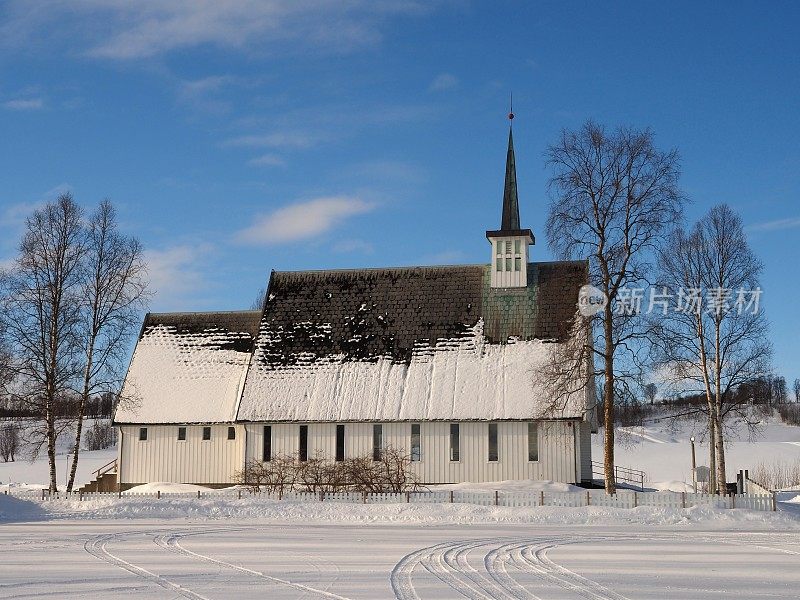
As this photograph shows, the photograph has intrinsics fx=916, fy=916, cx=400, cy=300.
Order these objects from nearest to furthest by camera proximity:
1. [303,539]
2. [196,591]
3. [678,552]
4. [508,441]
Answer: [196,591]
[678,552]
[303,539]
[508,441]

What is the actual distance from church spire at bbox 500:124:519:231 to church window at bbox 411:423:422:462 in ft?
33.1

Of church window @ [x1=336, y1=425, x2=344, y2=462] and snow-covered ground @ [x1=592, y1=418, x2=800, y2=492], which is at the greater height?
church window @ [x1=336, y1=425, x2=344, y2=462]

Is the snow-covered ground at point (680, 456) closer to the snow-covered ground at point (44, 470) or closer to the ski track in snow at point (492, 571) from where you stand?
the snow-covered ground at point (44, 470)

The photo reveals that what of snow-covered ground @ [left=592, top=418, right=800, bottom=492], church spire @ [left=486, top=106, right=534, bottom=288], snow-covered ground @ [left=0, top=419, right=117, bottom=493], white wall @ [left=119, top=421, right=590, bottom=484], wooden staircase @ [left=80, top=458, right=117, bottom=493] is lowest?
snow-covered ground @ [left=0, top=419, right=117, bottom=493]

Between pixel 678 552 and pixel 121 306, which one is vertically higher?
pixel 121 306

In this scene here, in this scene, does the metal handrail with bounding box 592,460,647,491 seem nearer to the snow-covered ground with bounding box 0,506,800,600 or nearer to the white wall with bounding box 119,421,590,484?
the white wall with bounding box 119,421,590,484

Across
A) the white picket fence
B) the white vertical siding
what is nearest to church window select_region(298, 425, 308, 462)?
the white vertical siding

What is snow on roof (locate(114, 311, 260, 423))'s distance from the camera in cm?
3956

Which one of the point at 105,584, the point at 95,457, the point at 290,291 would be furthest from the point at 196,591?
the point at 95,457

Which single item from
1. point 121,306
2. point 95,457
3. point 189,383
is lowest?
point 95,457

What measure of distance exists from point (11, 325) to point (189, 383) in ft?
25.8

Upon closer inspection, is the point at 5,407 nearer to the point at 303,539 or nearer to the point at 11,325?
the point at 11,325

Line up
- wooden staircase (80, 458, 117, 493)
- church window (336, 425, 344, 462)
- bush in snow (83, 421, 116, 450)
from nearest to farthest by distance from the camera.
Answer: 1. church window (336, 425, 344, 462)
2. wooden staircase (80, 458, 117, 493)
3. bush in snow (83, 421, 116, 450)

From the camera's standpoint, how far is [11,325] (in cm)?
3619
